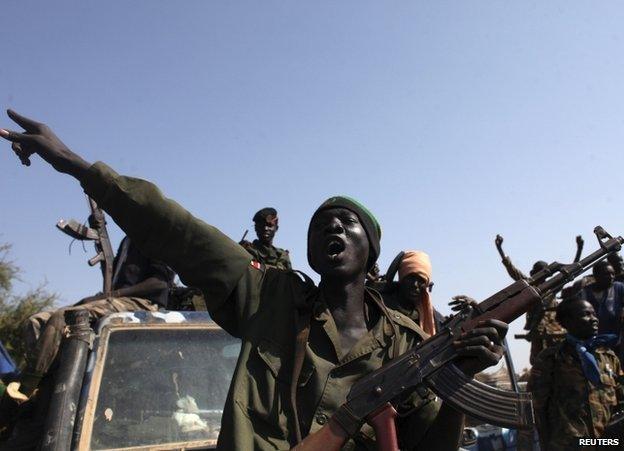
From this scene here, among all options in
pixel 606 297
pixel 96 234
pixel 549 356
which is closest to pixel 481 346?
pixel 549 356

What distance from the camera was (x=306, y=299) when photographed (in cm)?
233

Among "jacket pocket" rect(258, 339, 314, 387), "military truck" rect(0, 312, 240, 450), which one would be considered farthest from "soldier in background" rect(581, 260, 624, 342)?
"jacket pocket" rect(258, 339, 314, 387)

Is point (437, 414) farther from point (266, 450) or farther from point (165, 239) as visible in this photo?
point (165, 239)

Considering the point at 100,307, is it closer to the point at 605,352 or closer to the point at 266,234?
the point at 266,234

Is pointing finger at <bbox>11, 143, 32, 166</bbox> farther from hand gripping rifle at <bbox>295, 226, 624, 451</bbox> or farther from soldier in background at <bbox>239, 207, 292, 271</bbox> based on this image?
soldier in background at <bbox>239, 207, 292, 271</bbox>

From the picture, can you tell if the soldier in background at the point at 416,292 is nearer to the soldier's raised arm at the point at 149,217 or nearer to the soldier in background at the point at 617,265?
the soldier's raised arm at the point at 149,217

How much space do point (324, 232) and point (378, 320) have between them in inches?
15.9

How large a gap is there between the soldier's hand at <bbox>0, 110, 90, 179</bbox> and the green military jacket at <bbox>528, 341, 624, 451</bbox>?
15.1 feet

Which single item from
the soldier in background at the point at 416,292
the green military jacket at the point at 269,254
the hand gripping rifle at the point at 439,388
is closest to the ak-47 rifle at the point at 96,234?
the green military jacket at the point at 269,254

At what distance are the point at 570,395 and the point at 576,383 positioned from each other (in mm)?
112

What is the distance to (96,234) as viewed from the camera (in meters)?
5.60

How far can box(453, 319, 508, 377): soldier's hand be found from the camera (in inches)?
87.5

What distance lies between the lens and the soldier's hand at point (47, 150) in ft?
6.99

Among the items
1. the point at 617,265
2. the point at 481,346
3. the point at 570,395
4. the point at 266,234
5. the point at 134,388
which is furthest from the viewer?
the point at 617,265
